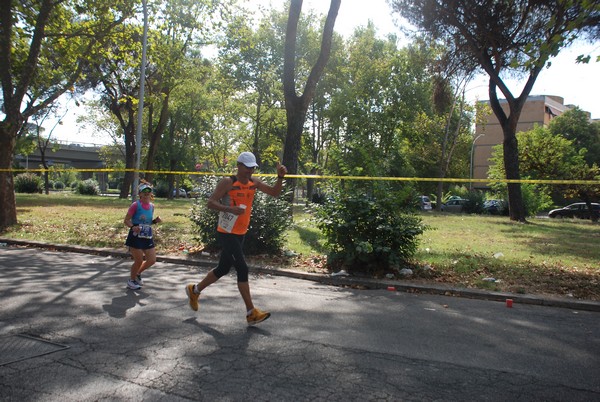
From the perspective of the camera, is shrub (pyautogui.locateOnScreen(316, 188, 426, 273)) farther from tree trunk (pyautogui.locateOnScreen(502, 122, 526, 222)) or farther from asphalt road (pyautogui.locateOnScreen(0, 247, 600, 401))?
tree trunk (pyautogui.locateOnScreen(502, 122, 526, 222))

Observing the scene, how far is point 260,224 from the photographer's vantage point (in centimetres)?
1016

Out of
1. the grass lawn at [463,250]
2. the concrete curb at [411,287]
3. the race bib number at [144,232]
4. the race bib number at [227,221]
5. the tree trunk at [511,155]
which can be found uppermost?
the tree trunk at [511,155]

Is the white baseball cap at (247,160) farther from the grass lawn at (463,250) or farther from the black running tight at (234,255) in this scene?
the grass lawn at (463,250)

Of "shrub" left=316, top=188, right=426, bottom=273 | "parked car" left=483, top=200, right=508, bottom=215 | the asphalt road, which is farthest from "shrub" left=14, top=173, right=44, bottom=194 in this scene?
"shrub" left=316, top=188, right=426, bottom=273

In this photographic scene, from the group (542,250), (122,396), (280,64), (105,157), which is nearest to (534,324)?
(122,396)

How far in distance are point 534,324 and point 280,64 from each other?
3815 cm

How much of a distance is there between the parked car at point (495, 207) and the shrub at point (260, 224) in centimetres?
2748

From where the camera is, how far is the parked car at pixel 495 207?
1341 inches

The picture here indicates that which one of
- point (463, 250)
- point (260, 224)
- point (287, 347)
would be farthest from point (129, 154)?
point (287, 347)

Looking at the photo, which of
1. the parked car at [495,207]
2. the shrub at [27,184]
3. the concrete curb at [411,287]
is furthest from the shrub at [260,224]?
the shrub at [27,184]

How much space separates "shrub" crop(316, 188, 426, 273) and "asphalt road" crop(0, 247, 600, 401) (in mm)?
1204

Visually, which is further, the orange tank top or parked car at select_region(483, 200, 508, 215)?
parked car at select_region(483, 200, 508, 215)

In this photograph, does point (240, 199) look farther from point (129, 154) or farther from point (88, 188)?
point (88, 188)

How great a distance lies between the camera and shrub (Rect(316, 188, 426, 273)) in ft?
27.5
